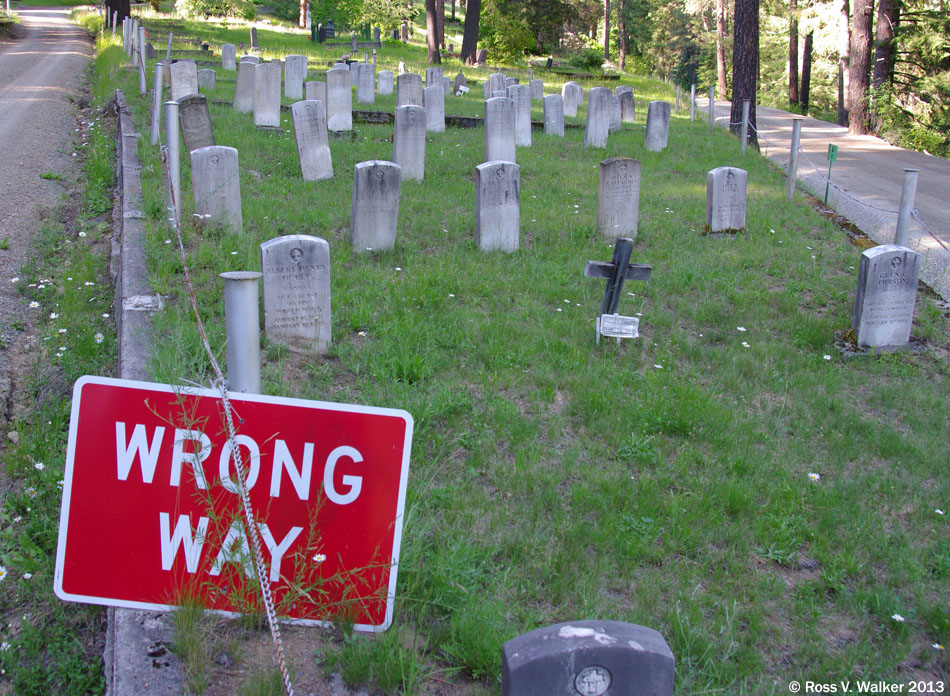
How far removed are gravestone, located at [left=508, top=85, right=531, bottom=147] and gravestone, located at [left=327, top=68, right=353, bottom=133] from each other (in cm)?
310

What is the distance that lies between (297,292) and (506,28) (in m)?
36.2

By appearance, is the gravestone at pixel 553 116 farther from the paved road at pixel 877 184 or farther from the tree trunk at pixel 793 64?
the tree trunk at pixel 793 64

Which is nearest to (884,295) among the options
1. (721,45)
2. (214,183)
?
(214,183)

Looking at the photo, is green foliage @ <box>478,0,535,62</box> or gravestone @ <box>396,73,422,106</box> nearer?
gravestone @ <box>396,73,422,106</box>

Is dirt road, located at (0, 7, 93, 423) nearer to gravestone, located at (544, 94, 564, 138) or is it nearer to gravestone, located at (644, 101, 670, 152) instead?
gravestone, located at (544, 94, 564, 138)

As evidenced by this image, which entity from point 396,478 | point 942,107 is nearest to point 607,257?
point 396,478

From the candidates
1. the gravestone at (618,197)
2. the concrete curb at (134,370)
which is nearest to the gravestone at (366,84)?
the concrete curb at (134,370)

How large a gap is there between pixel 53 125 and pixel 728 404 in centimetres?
1419

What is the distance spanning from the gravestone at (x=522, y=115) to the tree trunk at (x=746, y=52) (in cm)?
518

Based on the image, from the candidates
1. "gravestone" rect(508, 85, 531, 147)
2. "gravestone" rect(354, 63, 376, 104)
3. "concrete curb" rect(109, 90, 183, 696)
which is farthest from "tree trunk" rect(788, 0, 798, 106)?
"concrete curb" rect(109, 90, 183, 696)

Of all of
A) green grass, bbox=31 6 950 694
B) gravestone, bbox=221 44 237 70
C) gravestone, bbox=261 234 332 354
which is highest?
gravestone, bbox=221 44 237 70

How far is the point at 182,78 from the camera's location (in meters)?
15.3

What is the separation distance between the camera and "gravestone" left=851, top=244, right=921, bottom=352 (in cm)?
634

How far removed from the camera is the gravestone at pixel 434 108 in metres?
14.9
